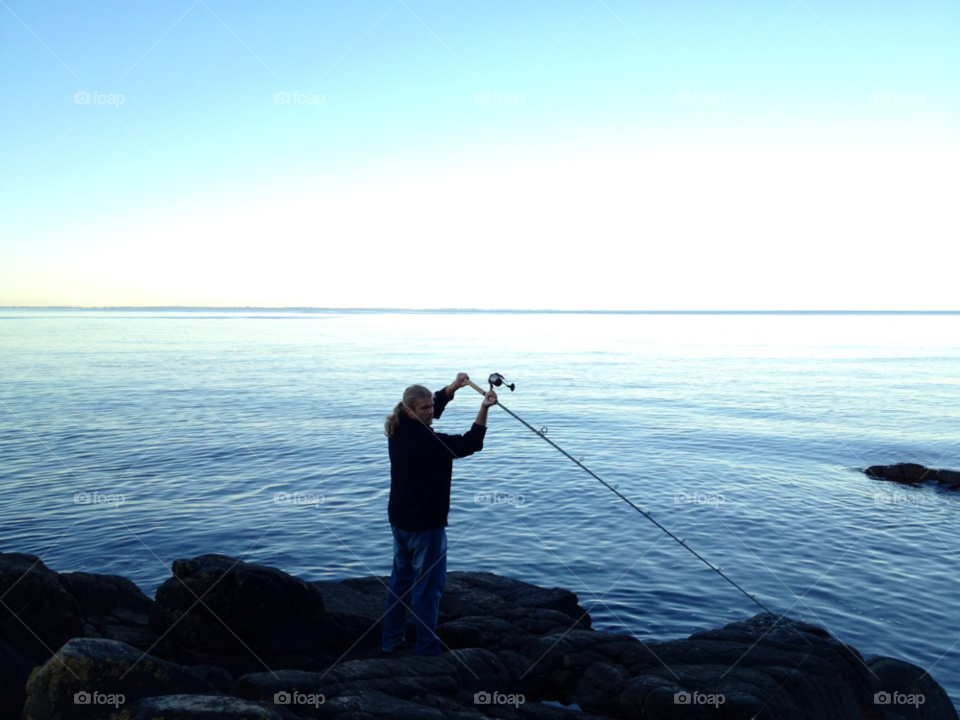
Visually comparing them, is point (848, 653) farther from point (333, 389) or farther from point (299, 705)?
point (333, 389)

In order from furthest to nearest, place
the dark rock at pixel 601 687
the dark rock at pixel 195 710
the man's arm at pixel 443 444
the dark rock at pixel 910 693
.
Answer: the dark rock at pixel 910 693 < the dark rock at pixel 601 687 < the man's arm at pixel 443 444 < the dark rock at pixel 195 710

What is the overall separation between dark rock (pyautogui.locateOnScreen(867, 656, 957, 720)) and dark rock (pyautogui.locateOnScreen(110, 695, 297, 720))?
607 cm

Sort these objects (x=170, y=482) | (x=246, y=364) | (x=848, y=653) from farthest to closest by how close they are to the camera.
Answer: (x=246, y=364) < (x=170, y=482) < (x=848, y=653)

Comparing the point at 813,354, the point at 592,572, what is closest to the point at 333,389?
the point at 592,572

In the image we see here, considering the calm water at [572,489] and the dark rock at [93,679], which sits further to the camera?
the calm water at [572,489]

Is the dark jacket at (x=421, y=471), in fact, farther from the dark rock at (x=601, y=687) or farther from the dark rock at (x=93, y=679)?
the dark rock at (x=93, y=679)

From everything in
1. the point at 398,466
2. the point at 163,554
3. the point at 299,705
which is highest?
the point at 398,466

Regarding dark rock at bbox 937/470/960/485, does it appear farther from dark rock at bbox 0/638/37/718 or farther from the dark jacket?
dark rock at bbox 0/638/37/718

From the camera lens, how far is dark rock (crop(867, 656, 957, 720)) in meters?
7.11

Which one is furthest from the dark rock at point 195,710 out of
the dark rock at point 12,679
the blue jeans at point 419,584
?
the blue jeans at point 419,584

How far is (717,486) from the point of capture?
55.5 feet

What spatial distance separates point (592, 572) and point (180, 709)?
25.4ft

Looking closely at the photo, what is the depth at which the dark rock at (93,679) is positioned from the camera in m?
5.01

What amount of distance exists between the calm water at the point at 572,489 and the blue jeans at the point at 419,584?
332 cm
